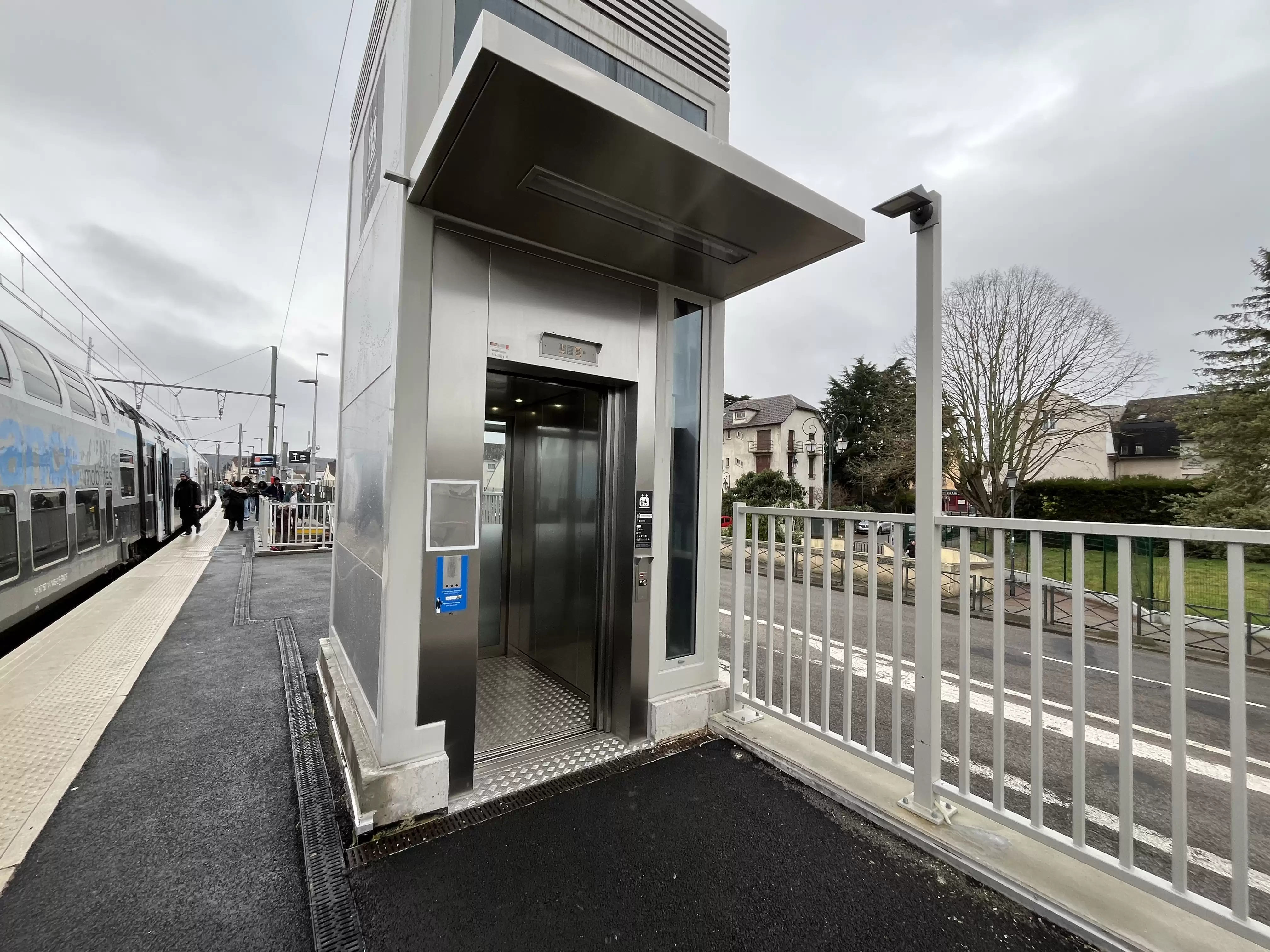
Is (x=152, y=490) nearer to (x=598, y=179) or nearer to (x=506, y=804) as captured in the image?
(x=506, y=804)

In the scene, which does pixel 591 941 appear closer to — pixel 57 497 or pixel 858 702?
pixel 858 702

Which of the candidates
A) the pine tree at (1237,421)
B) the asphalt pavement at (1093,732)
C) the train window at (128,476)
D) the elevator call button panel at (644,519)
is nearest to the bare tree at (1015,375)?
the pine tree at (1237,421)

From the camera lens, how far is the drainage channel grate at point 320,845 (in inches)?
72.6

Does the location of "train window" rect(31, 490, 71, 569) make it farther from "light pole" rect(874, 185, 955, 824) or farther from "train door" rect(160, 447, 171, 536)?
"train door" rect(160, 447, 171, 536)

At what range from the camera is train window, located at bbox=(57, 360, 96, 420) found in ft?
22.8

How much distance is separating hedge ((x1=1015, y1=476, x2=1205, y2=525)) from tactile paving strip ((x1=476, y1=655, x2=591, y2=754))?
760 inches

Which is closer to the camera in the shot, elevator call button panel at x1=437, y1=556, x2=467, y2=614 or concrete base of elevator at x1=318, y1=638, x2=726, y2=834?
concrete base of elevator at x1=318, y1=638, x2=726, y2=834

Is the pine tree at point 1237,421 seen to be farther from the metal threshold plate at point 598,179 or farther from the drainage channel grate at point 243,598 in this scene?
the drainage channel grate at point 243,598

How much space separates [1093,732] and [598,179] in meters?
5.00

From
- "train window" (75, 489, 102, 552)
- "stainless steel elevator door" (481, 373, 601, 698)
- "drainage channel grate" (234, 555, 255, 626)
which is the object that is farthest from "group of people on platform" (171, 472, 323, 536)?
"stainless steel elevator door" (481, 373, 601, 698)

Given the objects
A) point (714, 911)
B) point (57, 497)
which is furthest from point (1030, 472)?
point (57, 497)

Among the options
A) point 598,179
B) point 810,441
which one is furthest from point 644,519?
point 810,441

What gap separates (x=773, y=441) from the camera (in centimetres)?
3775

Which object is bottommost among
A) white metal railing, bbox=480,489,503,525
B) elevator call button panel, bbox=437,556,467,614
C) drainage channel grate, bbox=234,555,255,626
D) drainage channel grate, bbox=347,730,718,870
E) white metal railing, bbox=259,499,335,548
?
drainage channel grate, bbox=234,555,255,626
